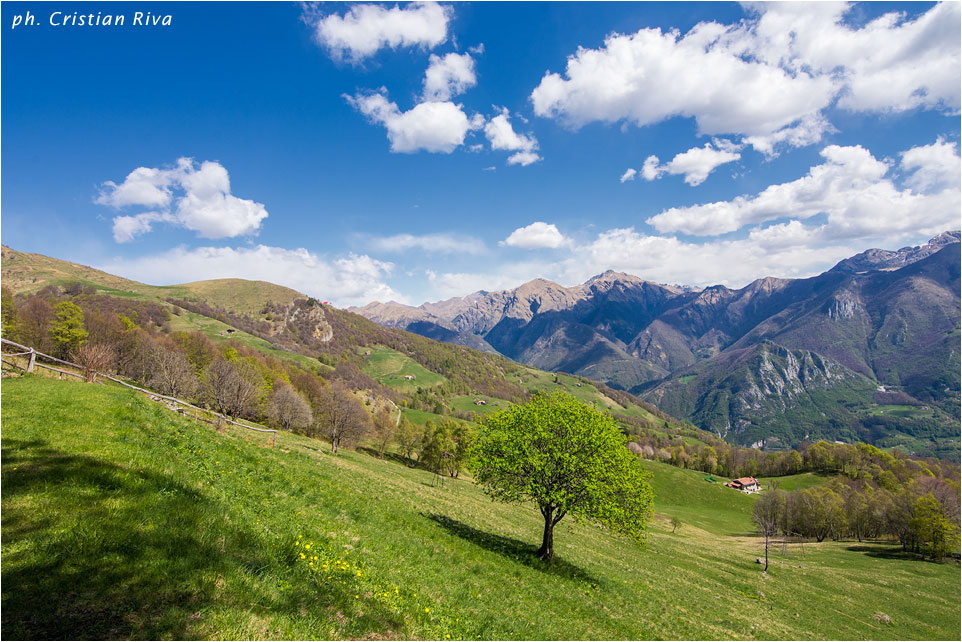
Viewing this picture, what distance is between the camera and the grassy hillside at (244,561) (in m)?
7.16

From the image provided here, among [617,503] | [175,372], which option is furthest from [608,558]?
[175,372]

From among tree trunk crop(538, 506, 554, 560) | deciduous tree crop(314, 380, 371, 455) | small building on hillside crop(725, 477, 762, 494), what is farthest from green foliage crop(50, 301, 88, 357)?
small building on hillside crop(725, 477, 762, 494)

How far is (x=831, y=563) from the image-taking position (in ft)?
220

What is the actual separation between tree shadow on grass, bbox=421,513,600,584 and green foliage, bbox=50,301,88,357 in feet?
313

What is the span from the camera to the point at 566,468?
25672 millimetres

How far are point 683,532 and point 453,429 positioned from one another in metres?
59.5

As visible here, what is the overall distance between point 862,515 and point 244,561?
145317 millimetres

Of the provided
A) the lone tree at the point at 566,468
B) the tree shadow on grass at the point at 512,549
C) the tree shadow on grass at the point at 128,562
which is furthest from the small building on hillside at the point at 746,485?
the tree shadow on grass at the point at 128,562

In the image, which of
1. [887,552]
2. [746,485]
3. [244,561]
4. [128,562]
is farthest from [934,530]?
[128,562]

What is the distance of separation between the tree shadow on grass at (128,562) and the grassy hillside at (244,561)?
32 mm

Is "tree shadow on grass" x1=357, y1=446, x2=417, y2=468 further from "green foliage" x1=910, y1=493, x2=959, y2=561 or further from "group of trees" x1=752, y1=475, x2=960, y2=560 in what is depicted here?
"green foliage" x1=910, y1=493, x2=959, y2=561

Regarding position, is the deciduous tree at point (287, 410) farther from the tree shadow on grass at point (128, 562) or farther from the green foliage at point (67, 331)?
the tree shadow on grass at point (128, 562)

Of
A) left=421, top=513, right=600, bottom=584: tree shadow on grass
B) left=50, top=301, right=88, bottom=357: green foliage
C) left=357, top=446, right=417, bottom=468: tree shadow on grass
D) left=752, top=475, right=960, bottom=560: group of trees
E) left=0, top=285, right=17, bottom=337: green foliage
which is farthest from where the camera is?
left=357, top=446, right=417, bottom=468: tree shadow on grass

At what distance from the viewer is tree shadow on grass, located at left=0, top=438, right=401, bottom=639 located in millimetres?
6539
